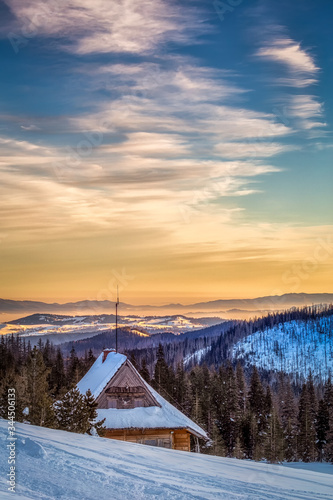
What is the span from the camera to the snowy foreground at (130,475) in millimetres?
8648

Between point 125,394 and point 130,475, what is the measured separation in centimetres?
2747

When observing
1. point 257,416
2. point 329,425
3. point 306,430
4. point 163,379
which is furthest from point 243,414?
point 163,379

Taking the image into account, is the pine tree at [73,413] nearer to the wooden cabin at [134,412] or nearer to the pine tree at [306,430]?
the wooden cabin at [134,412]

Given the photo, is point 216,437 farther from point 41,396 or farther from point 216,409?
point 41,396

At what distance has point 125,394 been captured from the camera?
3653 cm

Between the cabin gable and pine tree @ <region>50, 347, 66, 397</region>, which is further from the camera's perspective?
pine tree @ <region>50, 347, 66, 397</region>

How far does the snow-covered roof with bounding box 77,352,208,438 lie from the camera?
34594mm

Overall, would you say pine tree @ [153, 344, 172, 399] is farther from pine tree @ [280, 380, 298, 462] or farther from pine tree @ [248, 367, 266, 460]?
pine tree @ [280, 380, 298, 462]

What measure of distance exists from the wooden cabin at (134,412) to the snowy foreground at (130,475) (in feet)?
74.2

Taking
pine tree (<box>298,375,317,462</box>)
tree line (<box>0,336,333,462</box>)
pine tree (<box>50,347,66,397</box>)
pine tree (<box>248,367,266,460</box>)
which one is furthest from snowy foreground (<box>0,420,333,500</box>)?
pine tree (<box>298,375,317,462</box>)

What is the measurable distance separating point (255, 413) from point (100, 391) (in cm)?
4291

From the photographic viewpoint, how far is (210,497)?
352 inches

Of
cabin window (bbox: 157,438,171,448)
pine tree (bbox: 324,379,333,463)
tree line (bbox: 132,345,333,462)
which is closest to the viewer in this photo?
cabin window (bbox: 157,438,171,448)

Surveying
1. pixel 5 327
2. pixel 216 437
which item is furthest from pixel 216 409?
pixel 5 327
